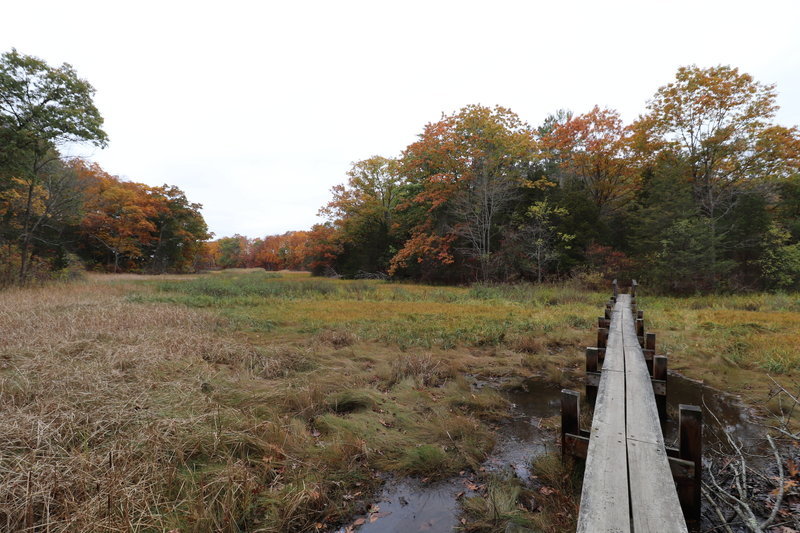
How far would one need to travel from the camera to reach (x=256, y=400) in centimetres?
482

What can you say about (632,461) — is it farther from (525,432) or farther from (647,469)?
(525,432)

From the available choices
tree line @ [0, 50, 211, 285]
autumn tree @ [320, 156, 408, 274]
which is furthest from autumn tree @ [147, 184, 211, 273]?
autumn tree @ [320, 156, 408, 274]

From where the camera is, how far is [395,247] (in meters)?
31.3

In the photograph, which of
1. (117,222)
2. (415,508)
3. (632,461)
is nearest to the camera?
(632,461)

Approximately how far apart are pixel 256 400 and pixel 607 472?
4293mm

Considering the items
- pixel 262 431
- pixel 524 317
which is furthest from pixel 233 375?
pixel 524 317

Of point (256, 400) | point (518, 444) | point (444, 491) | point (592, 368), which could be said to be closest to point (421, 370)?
point (518, 444)

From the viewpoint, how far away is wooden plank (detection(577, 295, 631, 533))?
2.03m

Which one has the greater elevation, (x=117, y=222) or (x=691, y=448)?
(x=117, y=222)

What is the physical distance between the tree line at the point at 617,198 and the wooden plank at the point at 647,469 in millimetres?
17989

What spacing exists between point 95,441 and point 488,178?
24.1 metres

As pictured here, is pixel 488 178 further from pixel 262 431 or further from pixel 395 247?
pixel 262 431

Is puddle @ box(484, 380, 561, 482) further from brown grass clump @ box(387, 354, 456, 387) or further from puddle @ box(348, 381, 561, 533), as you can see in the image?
brown grass clump @ box(387, 354, 456, 387)

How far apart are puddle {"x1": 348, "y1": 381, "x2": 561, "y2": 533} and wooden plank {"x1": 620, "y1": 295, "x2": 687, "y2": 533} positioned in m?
1.21
